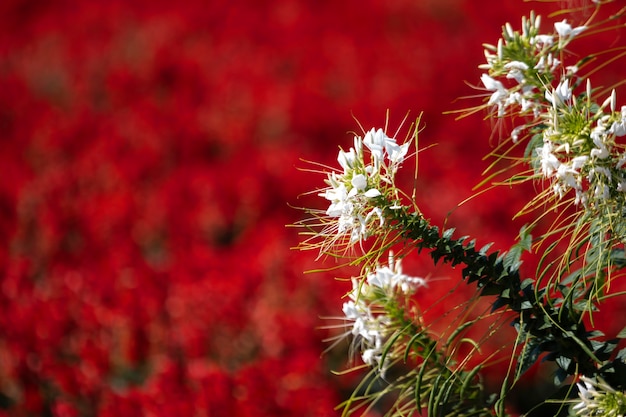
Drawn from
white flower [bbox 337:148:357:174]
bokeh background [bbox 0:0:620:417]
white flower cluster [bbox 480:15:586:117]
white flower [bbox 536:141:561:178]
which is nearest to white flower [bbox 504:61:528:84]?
white flower cluster [bbox 480:15:586:117]

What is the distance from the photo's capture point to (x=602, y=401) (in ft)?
3.24

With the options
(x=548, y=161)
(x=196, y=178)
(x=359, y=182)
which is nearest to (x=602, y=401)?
(x=548, y=161)

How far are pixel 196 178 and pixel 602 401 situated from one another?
2455mm

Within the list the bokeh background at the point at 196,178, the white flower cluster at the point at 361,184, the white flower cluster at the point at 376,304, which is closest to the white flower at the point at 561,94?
the white flower cluster at the point at 361,184

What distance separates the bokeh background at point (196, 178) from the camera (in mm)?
2036

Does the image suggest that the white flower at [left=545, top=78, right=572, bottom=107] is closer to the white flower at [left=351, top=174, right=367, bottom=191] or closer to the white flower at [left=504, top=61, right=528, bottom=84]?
the white flower at [left=504, top=61, right=528, bottom=84]

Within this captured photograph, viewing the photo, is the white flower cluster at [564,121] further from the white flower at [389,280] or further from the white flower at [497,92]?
the white flower at [389,280]

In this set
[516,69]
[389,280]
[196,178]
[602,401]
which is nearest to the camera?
[602,401]

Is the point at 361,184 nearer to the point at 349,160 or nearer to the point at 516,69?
the point at 349,160

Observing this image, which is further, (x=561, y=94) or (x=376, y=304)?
(x=376, y=304)

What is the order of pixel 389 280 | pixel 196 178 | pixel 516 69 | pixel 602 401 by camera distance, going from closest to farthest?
pixel 602 401 → pixel 516 69 → pixel 389 280 → pixel 196 178

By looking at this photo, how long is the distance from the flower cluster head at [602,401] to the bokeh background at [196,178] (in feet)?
2.42

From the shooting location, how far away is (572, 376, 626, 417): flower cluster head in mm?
975

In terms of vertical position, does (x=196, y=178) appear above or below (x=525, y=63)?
below
